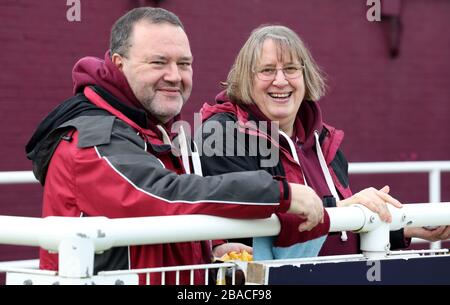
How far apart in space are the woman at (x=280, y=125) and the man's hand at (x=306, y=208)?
691 millimetres

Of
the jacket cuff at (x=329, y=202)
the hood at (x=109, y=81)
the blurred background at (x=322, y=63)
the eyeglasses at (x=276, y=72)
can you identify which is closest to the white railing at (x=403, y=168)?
the blurred background at (x=322, y=63)

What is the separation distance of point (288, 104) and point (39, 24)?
3904mm

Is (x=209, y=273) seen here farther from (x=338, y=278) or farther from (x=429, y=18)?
(x=429, y=18)

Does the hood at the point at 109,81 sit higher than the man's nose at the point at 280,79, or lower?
lower

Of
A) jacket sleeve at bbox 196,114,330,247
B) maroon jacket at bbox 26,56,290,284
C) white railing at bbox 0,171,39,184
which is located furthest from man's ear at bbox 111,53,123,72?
white railing at bbox 0,171,39,184

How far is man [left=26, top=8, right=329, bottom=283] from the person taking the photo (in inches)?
109

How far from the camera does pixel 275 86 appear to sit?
4.01m

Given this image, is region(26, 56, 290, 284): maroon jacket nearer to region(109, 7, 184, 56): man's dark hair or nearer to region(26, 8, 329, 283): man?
region(26, 8, 329, 283): man

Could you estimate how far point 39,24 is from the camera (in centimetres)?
741

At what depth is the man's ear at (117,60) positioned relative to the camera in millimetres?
3293

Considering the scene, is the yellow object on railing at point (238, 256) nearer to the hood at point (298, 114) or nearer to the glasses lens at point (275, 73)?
the hood at point (298, 114)

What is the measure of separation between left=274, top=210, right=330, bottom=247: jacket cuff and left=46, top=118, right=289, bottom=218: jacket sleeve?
0.18ft

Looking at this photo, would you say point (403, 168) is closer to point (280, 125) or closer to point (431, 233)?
point (280, 125)

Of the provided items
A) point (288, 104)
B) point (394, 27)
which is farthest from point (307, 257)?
point (394, 27)
